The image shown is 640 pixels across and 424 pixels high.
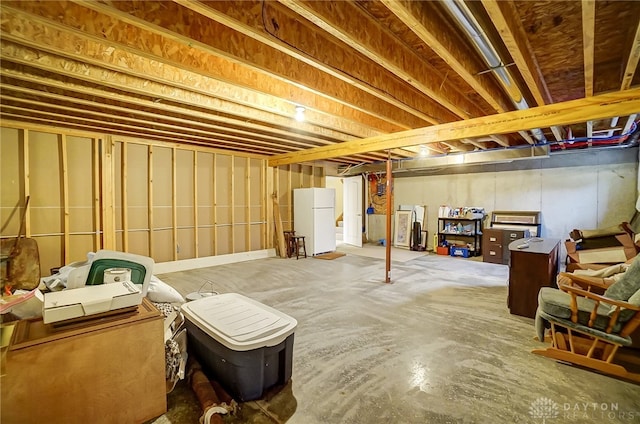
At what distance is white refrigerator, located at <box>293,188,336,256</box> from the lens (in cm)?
689

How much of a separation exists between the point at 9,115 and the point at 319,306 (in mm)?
4960

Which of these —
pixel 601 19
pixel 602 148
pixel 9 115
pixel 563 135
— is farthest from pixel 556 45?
pixel 9 115

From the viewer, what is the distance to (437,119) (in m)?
3.90

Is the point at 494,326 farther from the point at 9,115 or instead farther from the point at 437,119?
the point at 9,115

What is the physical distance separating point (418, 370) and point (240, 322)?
145 cm

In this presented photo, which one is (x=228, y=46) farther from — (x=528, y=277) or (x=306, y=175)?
(x=306, y=175)

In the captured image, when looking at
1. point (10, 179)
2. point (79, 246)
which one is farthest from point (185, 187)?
point (10, 179)

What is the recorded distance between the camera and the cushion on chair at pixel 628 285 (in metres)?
2.13

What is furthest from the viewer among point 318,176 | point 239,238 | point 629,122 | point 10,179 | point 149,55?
point 318,176

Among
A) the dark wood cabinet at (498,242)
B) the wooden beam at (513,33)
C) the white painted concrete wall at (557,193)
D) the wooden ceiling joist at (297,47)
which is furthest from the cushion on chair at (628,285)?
the white painted concrete wall at (557,193)

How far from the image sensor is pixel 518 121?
10.7 feet

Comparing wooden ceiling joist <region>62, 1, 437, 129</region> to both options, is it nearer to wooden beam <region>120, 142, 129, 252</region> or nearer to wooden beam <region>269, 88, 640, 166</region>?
wooden beam <region>269, 88, 640, 166</region>

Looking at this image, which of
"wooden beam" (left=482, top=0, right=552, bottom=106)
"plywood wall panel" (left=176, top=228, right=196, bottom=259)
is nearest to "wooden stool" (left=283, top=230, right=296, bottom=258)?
"plywood wall panel" (left=176, top=228, right=196, bottom=259)

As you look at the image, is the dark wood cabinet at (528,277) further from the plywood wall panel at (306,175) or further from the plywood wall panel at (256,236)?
A: the plywood wall panel at (306,175)
